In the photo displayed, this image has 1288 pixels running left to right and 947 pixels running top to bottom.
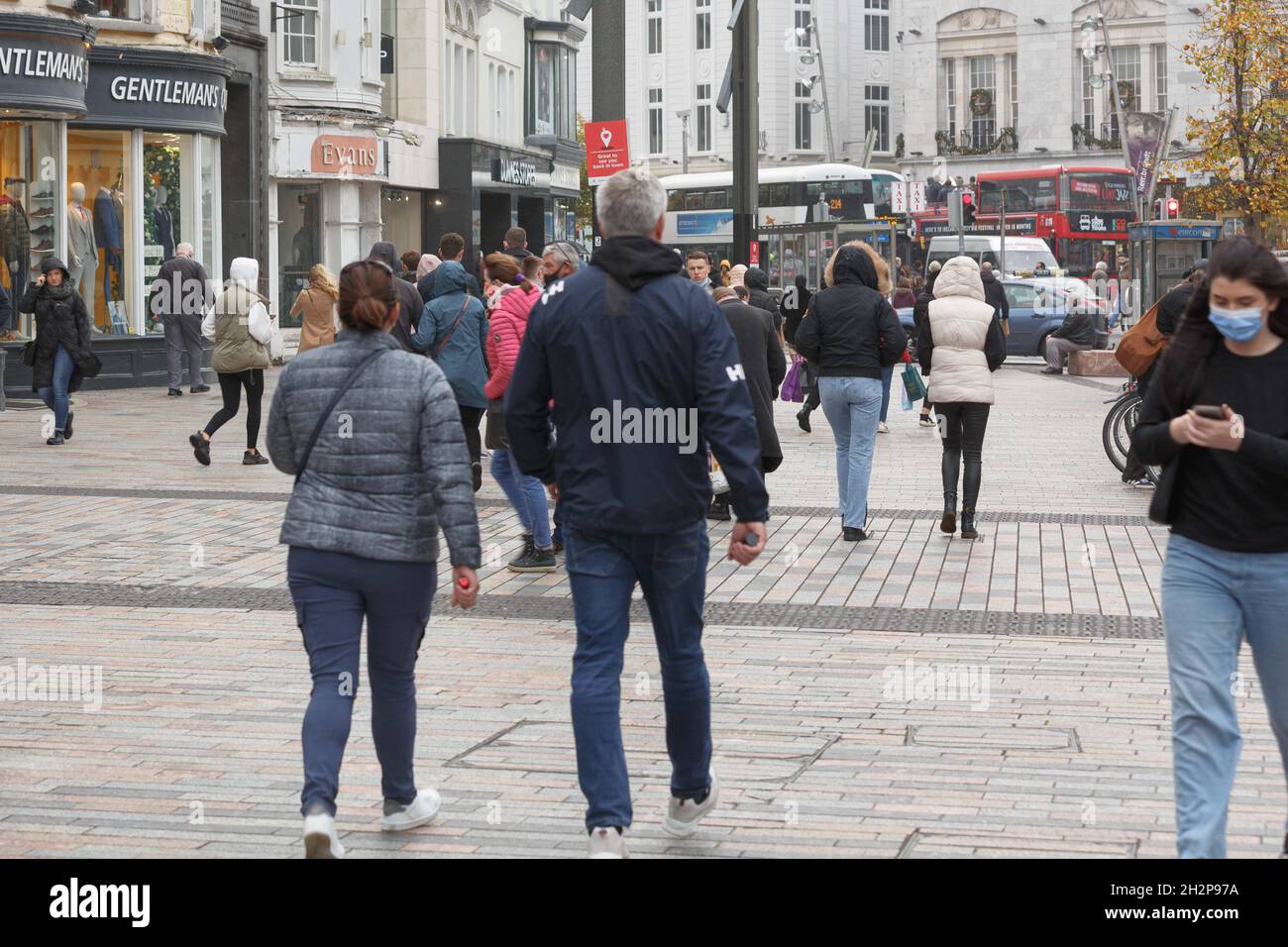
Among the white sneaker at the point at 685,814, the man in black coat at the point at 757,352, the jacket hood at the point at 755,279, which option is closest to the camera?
the white sneaker at the point at 685,814

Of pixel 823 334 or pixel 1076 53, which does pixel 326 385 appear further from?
pixel 1076 53

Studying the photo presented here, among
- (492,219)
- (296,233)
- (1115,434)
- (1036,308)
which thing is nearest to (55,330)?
(1115,434)

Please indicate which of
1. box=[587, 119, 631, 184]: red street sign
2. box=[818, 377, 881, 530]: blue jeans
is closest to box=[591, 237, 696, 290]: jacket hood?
box=[818, 377, 881, 530]: blue jeans

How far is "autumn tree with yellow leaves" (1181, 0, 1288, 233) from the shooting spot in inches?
1563

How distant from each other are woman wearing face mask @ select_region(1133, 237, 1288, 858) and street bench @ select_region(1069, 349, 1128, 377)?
26.1 m

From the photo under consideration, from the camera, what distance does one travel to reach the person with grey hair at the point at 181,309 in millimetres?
23594

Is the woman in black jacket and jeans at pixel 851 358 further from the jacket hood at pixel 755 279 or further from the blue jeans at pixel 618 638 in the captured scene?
the blue jeans at pixel 618 638

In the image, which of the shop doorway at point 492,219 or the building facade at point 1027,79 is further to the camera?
the building facade at point 1027,79

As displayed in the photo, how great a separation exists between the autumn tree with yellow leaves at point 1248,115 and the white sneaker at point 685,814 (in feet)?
119

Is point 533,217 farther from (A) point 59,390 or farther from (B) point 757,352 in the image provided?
(B) point 757,352

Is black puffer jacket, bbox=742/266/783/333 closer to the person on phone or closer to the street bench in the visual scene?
the person on phone

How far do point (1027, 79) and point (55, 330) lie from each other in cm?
6592

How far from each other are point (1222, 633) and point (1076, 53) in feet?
252

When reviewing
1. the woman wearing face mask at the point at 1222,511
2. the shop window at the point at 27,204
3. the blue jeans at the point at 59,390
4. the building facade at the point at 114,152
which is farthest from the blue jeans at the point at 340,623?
the shop window at the point at 27,204
